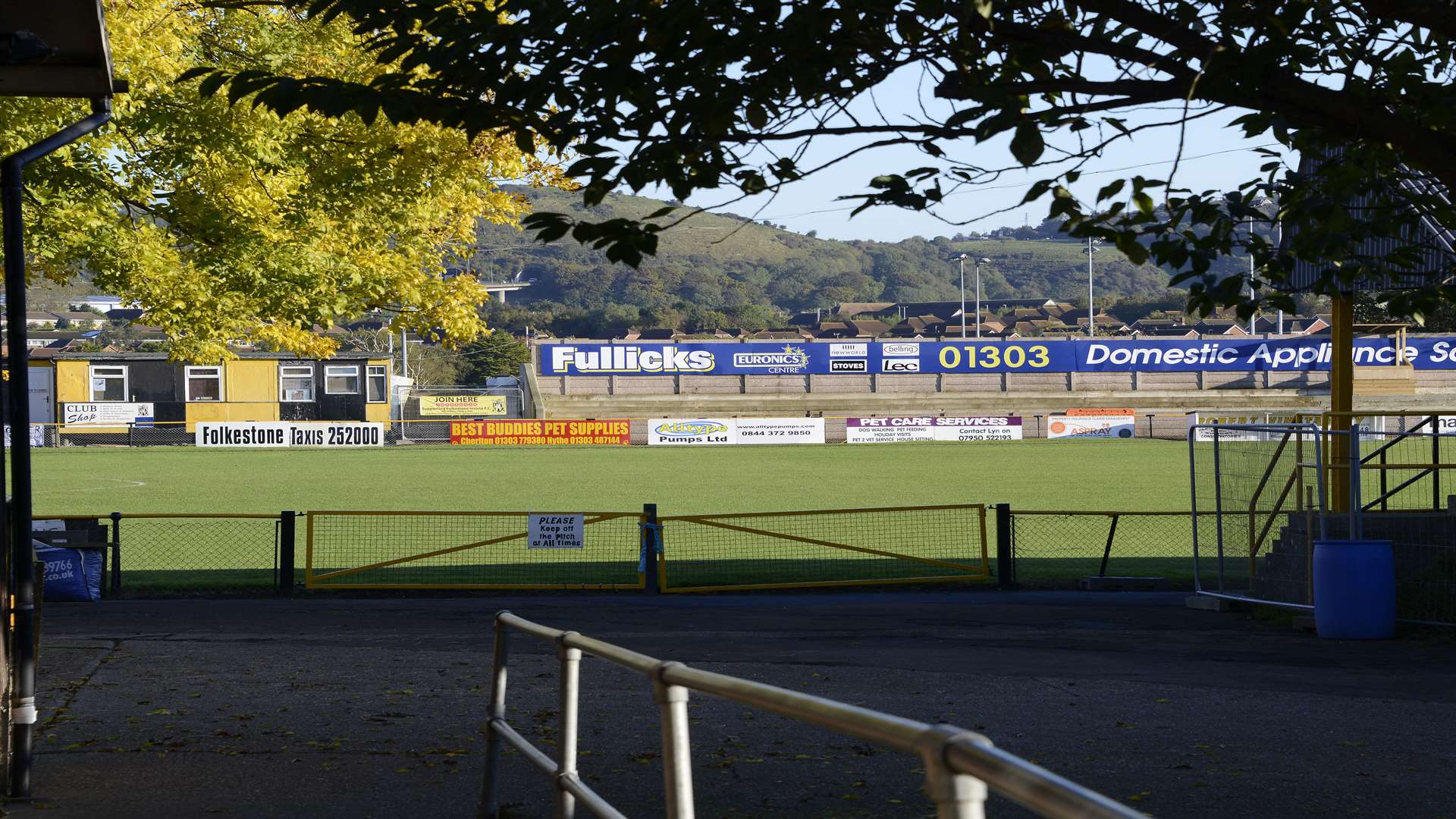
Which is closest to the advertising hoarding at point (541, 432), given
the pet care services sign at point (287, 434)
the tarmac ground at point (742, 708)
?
the pet care services sign at point (287, 434)

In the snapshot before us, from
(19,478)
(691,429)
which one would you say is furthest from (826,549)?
(691,429)

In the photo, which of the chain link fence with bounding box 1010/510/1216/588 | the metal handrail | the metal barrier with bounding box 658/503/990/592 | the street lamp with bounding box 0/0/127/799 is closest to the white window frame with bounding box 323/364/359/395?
the metal barrier with bounding box 658/503/990/592

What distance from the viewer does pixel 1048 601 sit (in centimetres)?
1588

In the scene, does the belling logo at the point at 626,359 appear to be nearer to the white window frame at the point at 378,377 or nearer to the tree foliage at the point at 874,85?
the white window frame at the point at 378,377

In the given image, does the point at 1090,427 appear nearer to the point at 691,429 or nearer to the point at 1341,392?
the point at 691,429

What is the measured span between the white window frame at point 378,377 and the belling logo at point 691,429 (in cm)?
Answer: 1234

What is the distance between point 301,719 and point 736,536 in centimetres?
1570

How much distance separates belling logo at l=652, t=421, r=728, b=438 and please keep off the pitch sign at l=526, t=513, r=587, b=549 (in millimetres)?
41554

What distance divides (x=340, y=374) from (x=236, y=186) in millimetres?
49421

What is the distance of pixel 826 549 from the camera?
73.1 ft

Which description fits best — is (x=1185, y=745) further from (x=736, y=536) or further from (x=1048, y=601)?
(x=736, y=536)

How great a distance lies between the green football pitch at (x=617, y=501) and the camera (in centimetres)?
1983

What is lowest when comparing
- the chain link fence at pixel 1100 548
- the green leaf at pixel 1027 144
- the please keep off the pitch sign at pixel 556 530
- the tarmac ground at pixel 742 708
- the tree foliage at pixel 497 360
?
the chain link fence at pixel 1100 548

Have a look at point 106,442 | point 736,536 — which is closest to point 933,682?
point 736,536
